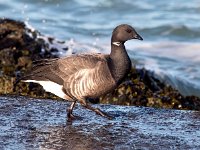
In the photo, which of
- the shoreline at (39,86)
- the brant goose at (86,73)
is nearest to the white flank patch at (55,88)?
the brant goose at (86,73)

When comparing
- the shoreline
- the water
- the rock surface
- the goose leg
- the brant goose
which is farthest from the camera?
the water

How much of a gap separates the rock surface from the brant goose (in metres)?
0.29

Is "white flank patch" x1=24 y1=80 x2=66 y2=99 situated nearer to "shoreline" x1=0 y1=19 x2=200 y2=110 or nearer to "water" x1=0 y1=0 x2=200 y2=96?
"shoreline" x1=0 y1=19 x2=200 y2=110

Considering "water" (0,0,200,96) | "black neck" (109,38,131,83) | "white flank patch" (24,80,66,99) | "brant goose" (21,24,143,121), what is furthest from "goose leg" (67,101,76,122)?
"water" (0,0,200,96)

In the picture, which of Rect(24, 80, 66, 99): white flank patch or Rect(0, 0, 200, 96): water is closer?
Rect(24, 80, 66, 99): white flank patch

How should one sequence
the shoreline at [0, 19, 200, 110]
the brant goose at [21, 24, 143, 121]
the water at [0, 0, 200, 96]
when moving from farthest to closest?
the water at [0, 0, 200, 96] < the shoreline at [0, 19, 200, 110] < the brant goose at [21, 24, 143, 121]

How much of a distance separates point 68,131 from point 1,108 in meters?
1.19

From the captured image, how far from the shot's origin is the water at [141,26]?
17188 mm

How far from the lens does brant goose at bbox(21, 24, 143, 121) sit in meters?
7.82

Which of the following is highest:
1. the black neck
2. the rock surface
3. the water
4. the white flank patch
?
the water

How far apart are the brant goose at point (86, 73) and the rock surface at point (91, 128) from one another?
0.29 m

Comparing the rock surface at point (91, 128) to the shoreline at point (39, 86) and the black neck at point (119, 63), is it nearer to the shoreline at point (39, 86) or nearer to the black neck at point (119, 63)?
the black neck at point (119, 63)

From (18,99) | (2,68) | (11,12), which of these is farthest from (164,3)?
(18,99)

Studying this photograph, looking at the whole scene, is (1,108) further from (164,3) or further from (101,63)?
(164,3)
